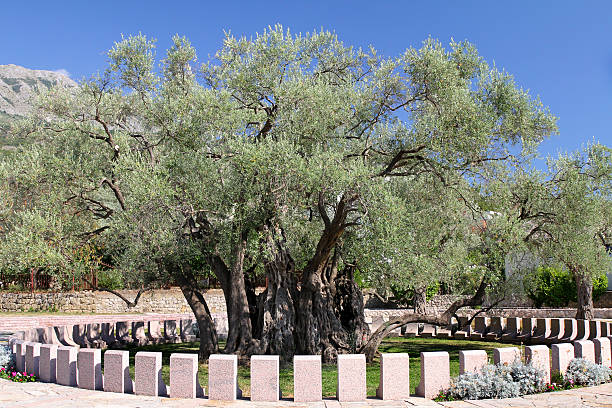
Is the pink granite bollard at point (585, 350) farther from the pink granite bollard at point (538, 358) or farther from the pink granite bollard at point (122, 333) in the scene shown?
the pink granite bollard at point (122, 333)

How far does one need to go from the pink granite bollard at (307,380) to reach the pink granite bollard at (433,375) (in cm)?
219

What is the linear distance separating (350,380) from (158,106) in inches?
392

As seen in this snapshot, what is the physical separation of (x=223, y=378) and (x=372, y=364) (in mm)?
8147

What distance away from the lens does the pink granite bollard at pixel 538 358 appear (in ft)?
38.4

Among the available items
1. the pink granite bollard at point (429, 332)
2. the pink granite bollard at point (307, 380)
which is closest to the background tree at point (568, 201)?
the pink granite bollard at point (429, 332)

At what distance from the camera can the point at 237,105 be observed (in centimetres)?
1653

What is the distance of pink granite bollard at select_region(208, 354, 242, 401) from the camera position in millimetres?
10773

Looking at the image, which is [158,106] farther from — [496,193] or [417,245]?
[496,193]

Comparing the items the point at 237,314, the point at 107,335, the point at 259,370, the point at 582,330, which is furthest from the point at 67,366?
the point at 582,330

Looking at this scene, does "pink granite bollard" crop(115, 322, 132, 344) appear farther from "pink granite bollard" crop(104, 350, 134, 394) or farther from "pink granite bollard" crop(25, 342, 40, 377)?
"pink granite bollard" crop(104, 350, 134, 394)

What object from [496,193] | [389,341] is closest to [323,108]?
[496,193]

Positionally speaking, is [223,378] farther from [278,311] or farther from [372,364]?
[372,364]

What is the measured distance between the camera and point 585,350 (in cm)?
1283

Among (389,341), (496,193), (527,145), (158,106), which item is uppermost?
(158,106)
